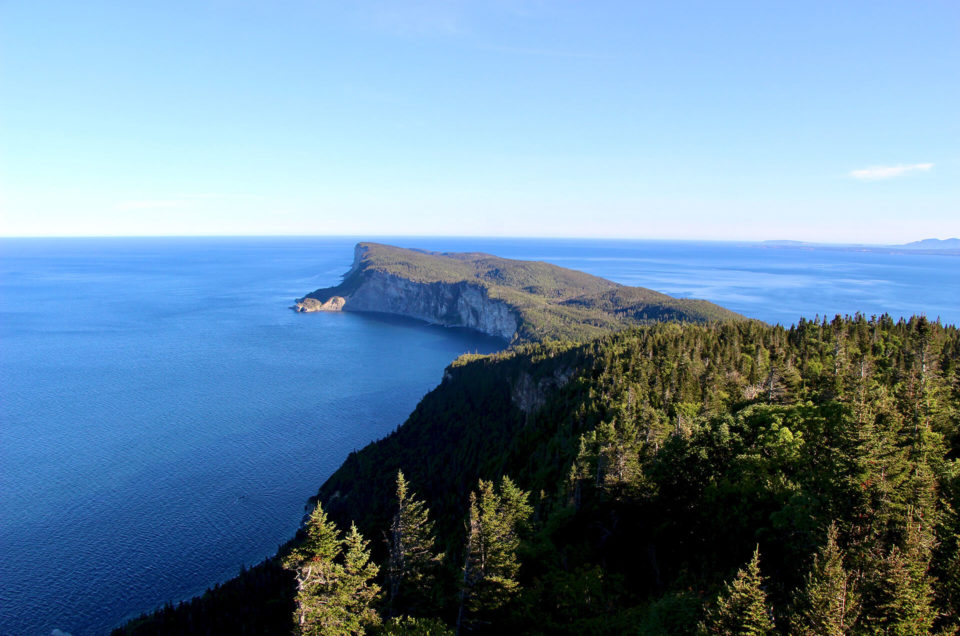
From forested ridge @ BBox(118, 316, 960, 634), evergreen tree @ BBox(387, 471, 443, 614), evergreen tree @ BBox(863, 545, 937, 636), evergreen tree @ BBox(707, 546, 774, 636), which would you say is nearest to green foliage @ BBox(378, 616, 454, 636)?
forested ridge @ BBox(118, 316, 960, 634)

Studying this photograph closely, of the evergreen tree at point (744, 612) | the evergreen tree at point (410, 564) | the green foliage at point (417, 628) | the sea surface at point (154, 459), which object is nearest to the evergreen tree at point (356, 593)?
the green foliage at point (417, 628)

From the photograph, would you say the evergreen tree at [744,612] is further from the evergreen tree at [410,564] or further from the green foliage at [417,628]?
the evergreen tree at [410,564]

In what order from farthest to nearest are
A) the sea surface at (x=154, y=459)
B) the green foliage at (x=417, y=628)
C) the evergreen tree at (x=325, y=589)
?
the sea surface at (x=154, y=459) < the evergreen tree at (x=325, y=589) < the green foliage at (x=417, y=628)

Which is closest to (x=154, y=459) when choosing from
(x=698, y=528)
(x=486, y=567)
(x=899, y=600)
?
(x=486, y=567)

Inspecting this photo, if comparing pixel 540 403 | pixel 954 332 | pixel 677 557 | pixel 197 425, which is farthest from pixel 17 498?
pixel 954 332

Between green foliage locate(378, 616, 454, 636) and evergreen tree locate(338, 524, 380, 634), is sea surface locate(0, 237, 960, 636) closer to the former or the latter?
evergreen tree locate(338, 524, 380, 634)
